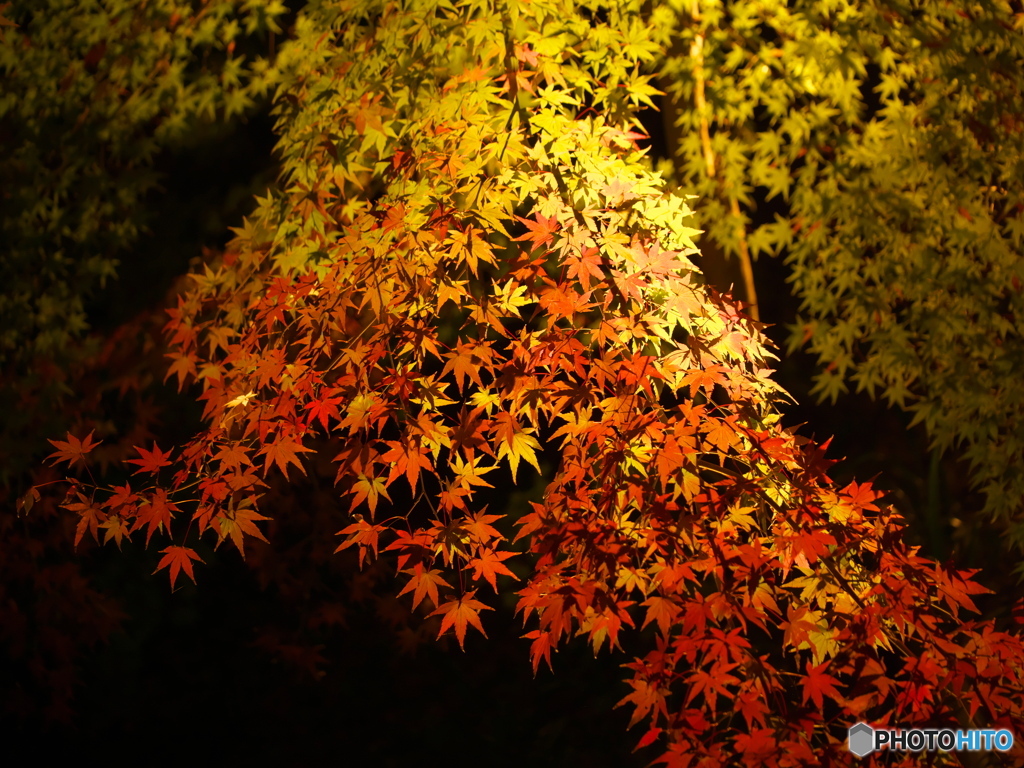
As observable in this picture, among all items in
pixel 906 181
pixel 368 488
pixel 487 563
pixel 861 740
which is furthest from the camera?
pixel 906 181

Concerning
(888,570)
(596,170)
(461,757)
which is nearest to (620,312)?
(596,170)

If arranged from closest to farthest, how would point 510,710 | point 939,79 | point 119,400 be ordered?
1. point 939,79
2. point 119,400
3. point 510,710

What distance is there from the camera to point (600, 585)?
218cm

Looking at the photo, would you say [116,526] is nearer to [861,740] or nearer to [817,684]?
[817,684]

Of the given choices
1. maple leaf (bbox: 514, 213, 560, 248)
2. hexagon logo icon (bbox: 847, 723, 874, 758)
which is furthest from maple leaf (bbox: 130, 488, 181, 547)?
hexagon logo icon (bbox: 847, 723, 874, 758)

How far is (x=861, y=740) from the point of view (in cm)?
241

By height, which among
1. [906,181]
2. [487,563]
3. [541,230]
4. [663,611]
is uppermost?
[541,230]

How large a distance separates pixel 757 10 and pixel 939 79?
88 centimetres

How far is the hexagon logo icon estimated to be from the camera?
7.70 ft

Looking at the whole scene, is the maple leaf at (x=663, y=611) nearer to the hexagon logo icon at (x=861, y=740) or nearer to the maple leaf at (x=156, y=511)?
the hexagon logo icon at (x=861, y=740)

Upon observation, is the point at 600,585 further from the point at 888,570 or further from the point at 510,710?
the point at 510,710

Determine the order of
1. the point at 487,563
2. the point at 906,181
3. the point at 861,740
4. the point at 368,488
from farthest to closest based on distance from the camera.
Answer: the point at 906,181, the point at 861,740, the point at 368,488, the point at 487,563

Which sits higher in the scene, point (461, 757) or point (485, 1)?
point (485, 1)

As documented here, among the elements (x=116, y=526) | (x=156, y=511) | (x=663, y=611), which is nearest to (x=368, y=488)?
(x=156, y=511)
